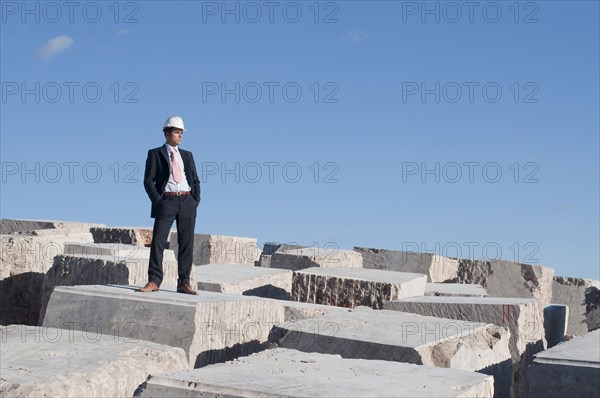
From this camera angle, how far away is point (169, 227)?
5840 millimetres

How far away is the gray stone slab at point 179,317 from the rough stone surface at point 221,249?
14.3 feet

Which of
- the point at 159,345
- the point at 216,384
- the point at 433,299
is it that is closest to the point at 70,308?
the point at 159,345

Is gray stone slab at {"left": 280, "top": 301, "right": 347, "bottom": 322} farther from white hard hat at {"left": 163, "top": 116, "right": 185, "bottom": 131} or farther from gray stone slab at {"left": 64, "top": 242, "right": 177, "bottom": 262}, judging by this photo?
white hard hat at {"left": 163, "top": 116, "right": 185, "bottom": 131}

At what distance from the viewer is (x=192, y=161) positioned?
5.96 metres

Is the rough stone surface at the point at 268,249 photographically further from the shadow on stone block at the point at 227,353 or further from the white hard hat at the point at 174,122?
the shadow on stone block at the point at 227,353

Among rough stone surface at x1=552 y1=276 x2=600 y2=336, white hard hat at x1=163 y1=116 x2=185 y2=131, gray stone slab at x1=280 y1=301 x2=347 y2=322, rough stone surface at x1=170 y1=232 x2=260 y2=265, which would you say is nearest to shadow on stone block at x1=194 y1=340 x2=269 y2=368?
gray stone slab at x1=280 y1=301 x2=347 y2=322

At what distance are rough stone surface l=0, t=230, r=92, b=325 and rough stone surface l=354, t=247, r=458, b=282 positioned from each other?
13.6ft

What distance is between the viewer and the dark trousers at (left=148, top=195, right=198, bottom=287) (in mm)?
5789

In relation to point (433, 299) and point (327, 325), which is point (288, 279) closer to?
point (433, 299)

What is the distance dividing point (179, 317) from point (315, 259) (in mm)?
3786

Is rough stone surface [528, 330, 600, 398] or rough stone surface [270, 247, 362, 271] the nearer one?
rough stone surface [528, 330, 600, 398]

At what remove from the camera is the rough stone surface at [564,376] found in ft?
12.1

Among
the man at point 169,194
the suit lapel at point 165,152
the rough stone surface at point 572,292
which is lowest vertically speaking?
the rough stone surface at point 572,292

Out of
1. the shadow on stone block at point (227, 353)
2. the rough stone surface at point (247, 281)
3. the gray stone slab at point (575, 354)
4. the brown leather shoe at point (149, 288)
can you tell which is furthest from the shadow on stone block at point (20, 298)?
the gray stone slab at point (575, 354)
